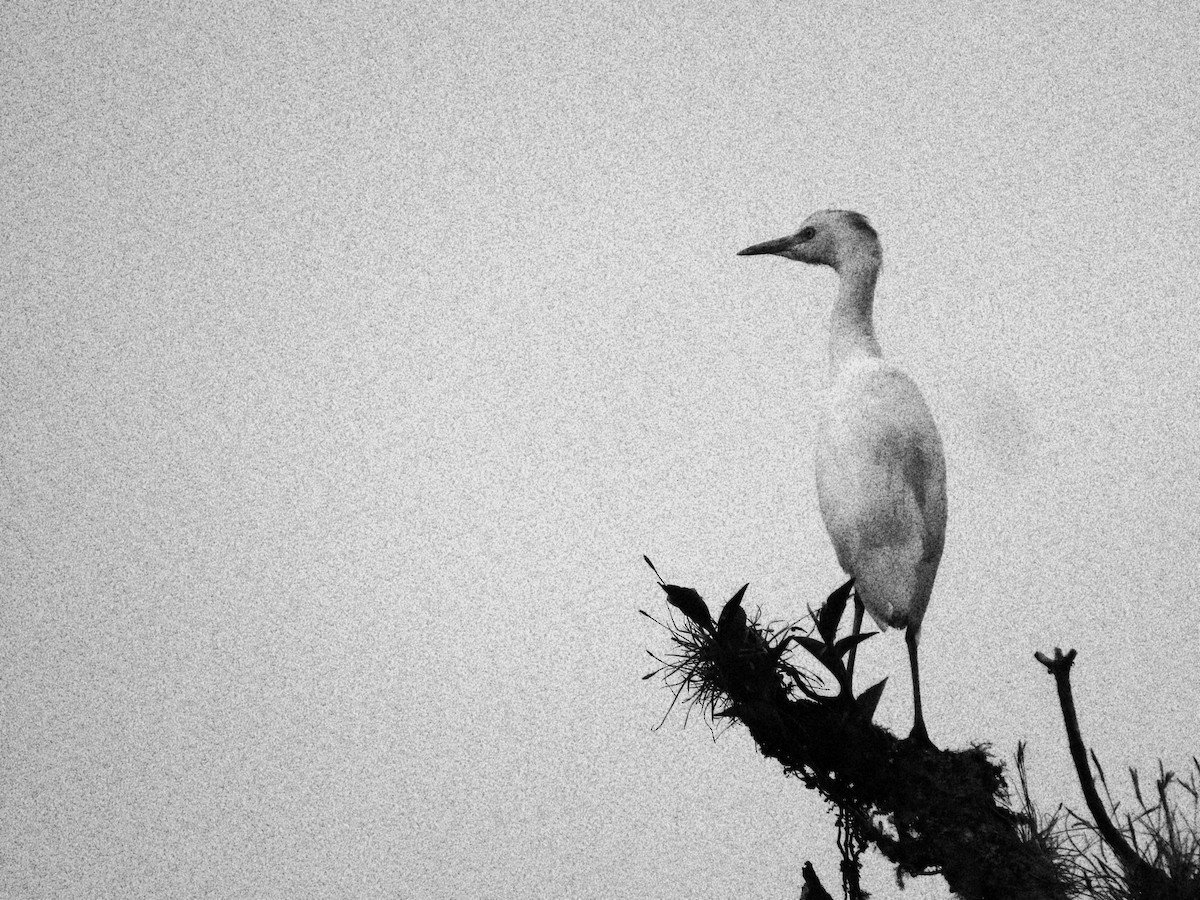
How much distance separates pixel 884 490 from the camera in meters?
3.50

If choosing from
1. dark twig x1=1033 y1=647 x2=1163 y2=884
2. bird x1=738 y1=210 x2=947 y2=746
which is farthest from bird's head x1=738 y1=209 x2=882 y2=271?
dark twig x1=1033 y1=647 x2=1163 y2=884

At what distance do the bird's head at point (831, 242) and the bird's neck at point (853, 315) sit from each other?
0.13ft

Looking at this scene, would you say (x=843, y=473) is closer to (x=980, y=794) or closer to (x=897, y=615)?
(x=897, y=615)

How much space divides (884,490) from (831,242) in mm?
1143

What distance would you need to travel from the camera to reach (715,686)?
8.80 feet

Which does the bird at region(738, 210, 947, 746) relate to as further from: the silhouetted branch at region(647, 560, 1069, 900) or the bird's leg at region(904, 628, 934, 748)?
the silhouetted branch at region(647, 560, 1069, 900)

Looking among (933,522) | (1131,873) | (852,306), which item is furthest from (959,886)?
(852,306)

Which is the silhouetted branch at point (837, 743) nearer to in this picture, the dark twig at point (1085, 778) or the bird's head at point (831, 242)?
the dark twig at point (1085, 778)

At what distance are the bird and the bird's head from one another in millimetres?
517

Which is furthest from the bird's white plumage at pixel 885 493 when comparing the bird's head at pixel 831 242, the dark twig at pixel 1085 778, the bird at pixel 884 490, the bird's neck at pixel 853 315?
the dark twig at pixel 1085 778

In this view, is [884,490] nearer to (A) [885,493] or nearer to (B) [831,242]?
(A) [885,493]

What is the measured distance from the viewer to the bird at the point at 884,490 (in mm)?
3510

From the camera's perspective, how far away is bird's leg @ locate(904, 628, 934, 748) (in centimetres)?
317

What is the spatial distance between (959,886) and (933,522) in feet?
4.78
